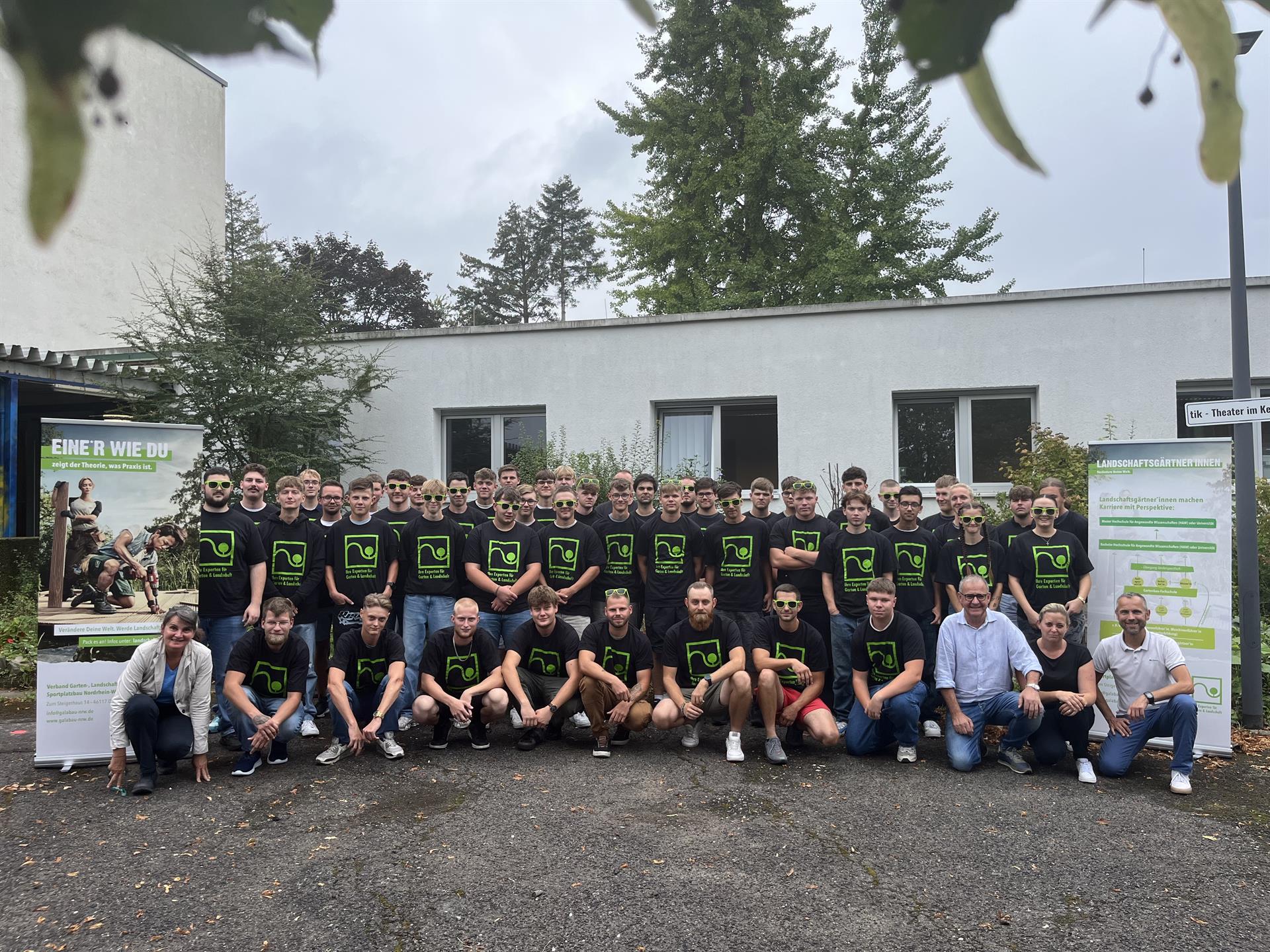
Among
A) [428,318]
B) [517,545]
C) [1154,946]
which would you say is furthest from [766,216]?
[428,318]

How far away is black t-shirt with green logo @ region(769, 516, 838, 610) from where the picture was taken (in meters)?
6.63

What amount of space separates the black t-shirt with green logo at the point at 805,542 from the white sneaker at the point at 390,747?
2934 mm

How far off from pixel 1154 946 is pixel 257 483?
5.70 meters

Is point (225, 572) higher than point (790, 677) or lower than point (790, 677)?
higher

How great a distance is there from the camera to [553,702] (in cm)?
616

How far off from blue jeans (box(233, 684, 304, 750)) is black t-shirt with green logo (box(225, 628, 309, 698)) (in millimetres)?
28

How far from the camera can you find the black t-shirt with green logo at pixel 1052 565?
6.15 m

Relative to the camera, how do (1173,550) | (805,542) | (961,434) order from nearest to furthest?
1. (1173,550)
2. (805,542)
3. (961,434)

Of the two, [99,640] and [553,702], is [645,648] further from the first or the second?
[99,640]

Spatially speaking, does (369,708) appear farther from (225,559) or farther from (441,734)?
(225,559)

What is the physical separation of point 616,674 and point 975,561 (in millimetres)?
2632

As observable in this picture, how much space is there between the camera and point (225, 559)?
592cm

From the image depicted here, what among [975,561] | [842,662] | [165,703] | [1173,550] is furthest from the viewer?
[842,662]

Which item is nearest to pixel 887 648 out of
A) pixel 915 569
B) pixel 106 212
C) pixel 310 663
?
pixel 915 569
